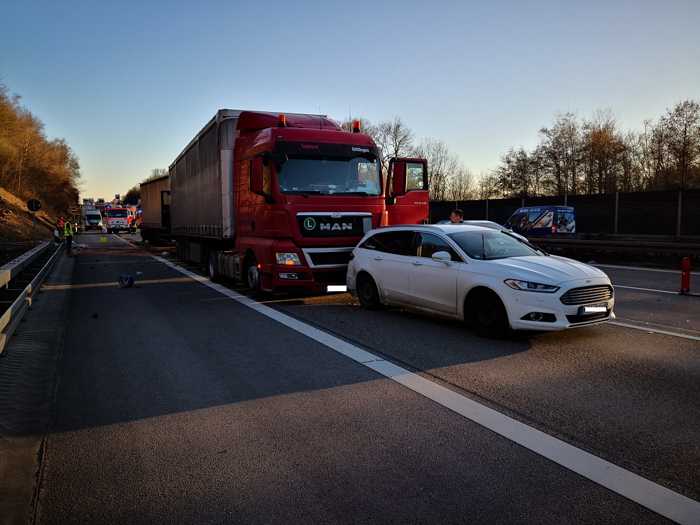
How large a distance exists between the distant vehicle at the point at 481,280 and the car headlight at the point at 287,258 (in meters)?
1.28

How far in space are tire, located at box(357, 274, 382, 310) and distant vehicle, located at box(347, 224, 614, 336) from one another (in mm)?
18

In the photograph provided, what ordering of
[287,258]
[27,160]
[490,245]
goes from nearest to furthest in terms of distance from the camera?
[490,245] < [287,258] < [27,160]

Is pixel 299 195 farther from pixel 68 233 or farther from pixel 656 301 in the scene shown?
pixel 68 233

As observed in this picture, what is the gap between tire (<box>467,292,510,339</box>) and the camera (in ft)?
24.4

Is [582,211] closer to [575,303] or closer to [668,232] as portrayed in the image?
[668,232]

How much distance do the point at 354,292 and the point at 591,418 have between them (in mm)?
6301

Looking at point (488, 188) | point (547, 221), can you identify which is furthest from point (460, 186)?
point (547, 221)

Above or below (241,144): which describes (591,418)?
below

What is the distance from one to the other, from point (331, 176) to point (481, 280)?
4594 millimetres

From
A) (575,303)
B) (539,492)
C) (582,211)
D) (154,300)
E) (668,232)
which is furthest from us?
(582,211)

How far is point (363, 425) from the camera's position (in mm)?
4547

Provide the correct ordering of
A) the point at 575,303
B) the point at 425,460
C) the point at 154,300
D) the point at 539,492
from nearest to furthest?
1. the point at 539,492
2. the point at 425,460
3. the point at 575,303
4. the point at 154,300

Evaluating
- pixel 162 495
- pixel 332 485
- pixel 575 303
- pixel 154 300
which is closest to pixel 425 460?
pixel 332 485

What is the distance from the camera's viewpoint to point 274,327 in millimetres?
8664
